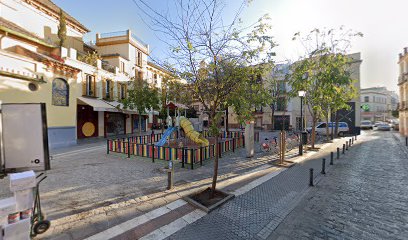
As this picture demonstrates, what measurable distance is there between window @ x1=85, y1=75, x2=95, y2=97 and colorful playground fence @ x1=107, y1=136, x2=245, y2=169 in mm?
8611

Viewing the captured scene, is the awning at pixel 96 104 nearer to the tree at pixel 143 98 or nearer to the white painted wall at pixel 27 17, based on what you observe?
the tree at pixel 143 98

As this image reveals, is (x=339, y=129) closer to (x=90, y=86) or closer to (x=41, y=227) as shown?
(x=41, y=227)

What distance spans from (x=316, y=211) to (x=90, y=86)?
20.1 m

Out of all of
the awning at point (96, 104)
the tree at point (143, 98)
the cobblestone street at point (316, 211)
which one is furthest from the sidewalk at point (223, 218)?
the awning at point (96, 104)

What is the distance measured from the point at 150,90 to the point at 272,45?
1312 cm

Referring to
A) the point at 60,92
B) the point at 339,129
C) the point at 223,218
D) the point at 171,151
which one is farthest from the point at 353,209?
the point at 339,129

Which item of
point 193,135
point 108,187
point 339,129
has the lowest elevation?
point 108,187

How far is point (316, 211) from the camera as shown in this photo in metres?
4.93

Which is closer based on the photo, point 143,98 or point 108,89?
point 143,98

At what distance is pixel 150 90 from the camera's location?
16531 millimetres

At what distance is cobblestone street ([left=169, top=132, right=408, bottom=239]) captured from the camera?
4.01 metres

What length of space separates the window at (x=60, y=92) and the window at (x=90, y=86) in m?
2.80

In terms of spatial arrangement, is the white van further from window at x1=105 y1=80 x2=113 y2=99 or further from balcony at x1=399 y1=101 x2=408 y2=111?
window at x1=105 y1=80 x2=113 y2=99

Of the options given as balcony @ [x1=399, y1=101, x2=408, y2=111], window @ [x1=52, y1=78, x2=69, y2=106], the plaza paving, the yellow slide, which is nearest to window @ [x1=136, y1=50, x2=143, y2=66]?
window @ [x1=52, y1=78, x2=69, y2=106]
